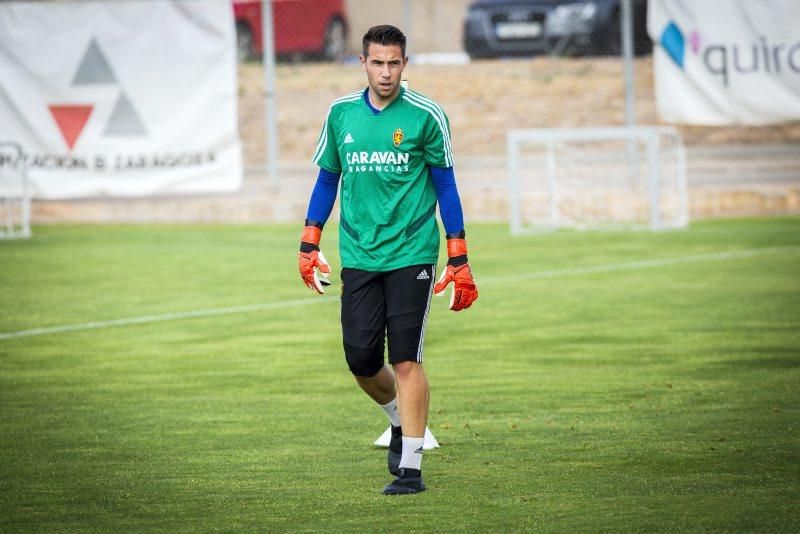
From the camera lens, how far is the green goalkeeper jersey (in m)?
7.06

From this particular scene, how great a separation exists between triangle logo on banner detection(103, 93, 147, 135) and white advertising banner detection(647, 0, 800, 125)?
22.0ft

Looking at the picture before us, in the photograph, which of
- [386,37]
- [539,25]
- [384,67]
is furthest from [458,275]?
[539,25]

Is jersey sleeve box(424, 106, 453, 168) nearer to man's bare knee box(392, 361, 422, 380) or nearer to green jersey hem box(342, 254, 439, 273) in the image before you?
green jersey hem box(342, 254, 439, 273)

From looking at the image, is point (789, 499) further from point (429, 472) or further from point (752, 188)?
point (752, 188)

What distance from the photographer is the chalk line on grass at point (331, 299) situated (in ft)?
42.4

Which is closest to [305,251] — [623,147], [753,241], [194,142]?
[753,241]

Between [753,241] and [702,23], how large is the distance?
360 centimetres

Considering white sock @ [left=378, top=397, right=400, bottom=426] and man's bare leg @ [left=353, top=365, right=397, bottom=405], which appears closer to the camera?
man's bare leg @ [left=353, top=365, right=397, bottom=405]

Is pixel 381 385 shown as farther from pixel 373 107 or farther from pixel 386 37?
pixel 386 37

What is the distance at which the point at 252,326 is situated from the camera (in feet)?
42.1

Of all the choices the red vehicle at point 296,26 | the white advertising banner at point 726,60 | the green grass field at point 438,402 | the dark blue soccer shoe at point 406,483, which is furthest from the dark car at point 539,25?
the dark blue soccer shoe at point 406,483

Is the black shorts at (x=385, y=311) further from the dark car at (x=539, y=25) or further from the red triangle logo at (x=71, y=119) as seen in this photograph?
the dark car at (x=539, y=25)

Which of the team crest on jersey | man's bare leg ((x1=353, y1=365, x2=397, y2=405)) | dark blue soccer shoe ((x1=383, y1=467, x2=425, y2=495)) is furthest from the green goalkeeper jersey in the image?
dark blue soccer shoe ((x1=383, y1=467, x2=425, y2=495))

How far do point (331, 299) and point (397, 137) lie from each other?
754cm
